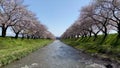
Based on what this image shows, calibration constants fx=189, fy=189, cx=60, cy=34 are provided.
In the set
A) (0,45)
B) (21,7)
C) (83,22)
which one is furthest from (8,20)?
(83,22)

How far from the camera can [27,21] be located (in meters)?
51.8

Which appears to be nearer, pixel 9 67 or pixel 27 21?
pixel 9 67

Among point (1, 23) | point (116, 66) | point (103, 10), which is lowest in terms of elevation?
point (116, 66)

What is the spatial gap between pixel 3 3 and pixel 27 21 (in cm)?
918

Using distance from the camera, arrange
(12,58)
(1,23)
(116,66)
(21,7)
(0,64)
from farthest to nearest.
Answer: (21,7) < (1,23) < (12,58) < (116,66) < (0,64)

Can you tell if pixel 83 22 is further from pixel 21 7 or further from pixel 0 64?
pixel 0 64

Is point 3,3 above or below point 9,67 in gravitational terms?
above

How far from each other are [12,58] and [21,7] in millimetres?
25610

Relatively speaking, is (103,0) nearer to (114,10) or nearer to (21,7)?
(114,10)

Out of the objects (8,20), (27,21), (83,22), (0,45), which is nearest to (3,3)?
(8,20)

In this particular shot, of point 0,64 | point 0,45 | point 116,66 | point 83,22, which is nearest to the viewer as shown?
point 0,64

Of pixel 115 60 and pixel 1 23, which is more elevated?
pixel 1 23

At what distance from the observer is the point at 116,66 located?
2223 cm

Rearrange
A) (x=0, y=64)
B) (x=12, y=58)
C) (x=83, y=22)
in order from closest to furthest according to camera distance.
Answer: (x=0, y=64)
(x=12, y=58)
(x=83, y=22)
